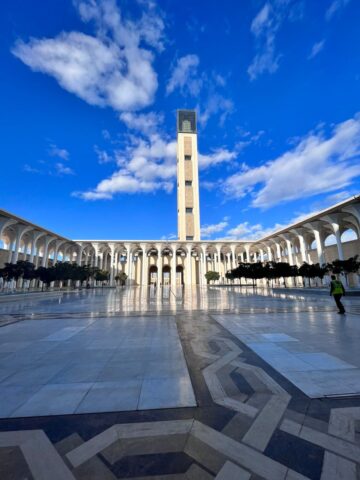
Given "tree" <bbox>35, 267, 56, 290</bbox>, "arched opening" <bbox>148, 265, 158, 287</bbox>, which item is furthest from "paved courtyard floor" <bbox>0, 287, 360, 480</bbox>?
"arched opening" <bbox>148, 265, 158, 287</bbox>

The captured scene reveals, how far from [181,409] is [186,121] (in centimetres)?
7192

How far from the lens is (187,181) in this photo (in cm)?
6184

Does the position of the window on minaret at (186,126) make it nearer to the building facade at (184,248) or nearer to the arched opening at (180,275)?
the building facade at (184,248)

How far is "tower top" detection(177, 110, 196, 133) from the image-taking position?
65.0 metres

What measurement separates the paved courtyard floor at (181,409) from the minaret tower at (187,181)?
53984 mm

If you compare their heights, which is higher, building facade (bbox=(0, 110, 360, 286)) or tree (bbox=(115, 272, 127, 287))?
building facade (bbox=(0, 110, 360, 286))

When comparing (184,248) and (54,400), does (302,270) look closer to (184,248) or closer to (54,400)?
(54,400)

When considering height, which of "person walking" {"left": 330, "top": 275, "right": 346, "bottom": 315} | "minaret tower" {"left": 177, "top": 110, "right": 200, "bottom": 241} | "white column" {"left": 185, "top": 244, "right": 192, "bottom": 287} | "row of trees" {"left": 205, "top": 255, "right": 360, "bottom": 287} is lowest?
"person walking" {"left": 330, "top": 275, "right": 346, "bottom": 315}

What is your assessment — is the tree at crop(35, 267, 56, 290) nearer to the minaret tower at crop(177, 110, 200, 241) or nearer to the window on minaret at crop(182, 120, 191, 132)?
the minaret tower at crop(177, 110, 200, 241)

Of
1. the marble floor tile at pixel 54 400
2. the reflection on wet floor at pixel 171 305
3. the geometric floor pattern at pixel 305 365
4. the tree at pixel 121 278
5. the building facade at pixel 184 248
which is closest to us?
the marble floor tile at pixel 54 400

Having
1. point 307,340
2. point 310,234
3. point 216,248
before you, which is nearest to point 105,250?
point 216,248

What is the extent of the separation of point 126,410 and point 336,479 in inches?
76.7

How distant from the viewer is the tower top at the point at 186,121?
65.0 meters


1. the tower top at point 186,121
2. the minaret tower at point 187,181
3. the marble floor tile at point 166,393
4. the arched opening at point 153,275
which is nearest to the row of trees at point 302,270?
the marble floor tile at point 166,393
